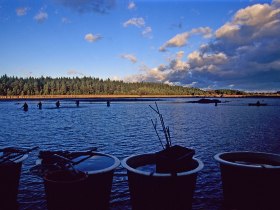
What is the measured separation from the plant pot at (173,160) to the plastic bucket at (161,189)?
1.08 ft

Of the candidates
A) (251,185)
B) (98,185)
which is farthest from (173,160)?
(251,185)

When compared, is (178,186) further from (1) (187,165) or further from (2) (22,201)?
(2) (22,201)

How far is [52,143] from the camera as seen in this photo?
20.6 m

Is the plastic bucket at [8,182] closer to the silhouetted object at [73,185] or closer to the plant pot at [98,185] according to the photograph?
the silhouetted object at [73,185]

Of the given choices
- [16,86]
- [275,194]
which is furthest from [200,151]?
[16,86]

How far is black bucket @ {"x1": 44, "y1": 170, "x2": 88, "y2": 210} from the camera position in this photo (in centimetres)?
593

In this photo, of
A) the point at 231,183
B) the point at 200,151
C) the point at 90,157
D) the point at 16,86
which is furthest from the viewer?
the point at 16,86

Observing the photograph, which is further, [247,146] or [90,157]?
[247,146]

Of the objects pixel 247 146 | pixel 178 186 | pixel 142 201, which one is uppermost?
pixel 178 186

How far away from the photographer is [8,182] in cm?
737

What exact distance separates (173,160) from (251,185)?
213 cm

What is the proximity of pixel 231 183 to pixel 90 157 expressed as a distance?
3991 millimetres

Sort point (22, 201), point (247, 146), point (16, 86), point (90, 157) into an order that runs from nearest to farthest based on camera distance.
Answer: point (90, 157) → point (22, 201) → point (247, 146) → point (16, 86)

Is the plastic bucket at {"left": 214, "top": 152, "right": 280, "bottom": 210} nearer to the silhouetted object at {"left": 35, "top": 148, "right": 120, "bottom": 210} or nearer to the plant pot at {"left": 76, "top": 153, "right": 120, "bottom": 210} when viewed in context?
the plant pot at {"left": 76, "top": 153, "right": 120, "bottom": 210}
